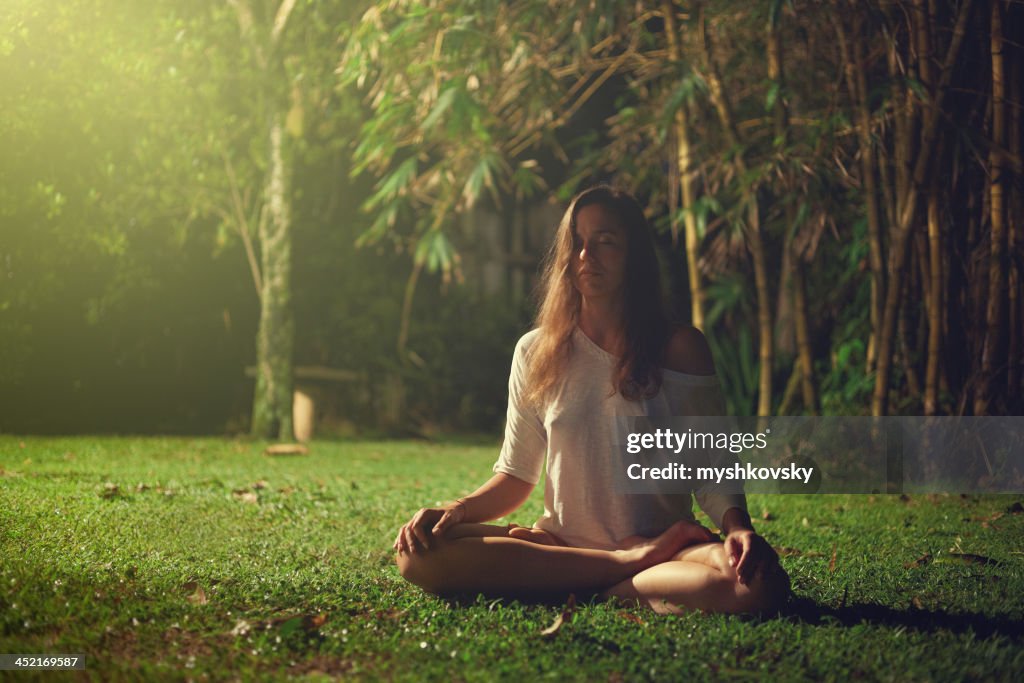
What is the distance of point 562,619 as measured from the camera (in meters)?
2.41

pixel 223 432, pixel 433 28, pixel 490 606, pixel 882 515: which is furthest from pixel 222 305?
pixel 490 606

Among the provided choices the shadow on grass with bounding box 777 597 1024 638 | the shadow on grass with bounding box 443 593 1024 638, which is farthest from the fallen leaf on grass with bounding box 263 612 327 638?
the shadow on grass with bounding box 777 597 1024 638

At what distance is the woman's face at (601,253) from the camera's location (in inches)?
102

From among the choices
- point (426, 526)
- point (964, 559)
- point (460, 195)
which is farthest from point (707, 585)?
point (460, 195)

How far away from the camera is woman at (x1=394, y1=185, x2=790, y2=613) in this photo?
8.19ft

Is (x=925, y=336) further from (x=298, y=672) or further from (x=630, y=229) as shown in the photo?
(x=298, y=672)

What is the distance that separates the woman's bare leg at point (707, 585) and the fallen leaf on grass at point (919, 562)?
1.05 metres

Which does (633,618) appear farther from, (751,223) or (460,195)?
(460,195)

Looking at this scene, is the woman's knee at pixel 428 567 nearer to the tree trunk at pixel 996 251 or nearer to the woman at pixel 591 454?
the woman at pixel 591 454

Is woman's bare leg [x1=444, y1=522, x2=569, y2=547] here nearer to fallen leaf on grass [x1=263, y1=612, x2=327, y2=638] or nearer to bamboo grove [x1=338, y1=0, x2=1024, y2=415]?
fallen leaf on grass [x1=263, y1=612, x2=327, y2=638]

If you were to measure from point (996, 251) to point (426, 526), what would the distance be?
3614 millimetres

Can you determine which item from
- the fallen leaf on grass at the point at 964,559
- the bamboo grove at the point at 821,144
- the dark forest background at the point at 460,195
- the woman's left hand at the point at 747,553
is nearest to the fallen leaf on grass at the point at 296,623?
the woman's left hand at the point at 747,553

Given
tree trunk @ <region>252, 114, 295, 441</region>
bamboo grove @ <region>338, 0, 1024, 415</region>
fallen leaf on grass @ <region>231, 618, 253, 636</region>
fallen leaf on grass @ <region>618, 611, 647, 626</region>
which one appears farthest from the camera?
tree trunk @ <region>252, 114, 295, 441</region>

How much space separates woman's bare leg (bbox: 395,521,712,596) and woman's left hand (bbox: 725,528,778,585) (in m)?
0.24
